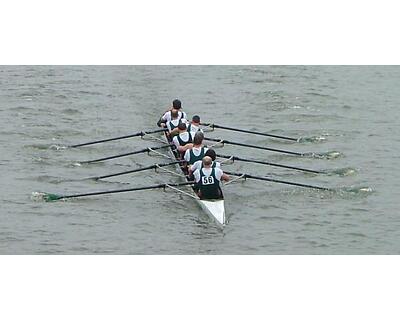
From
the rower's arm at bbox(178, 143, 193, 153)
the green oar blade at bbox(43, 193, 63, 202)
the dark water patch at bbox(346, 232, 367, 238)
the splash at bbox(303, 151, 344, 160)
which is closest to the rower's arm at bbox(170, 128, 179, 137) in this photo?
the rower's arm at bbox(178, 143, 193, 153)

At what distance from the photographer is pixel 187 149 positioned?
17672 mm

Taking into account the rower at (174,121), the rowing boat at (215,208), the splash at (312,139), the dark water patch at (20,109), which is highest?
the dark water patch at (20,109)

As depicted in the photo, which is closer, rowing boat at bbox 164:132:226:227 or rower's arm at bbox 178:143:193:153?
rowing boat at bbox 164:132:226:227

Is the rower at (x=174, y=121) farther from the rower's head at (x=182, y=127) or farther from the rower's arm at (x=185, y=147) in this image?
the rower's arm at (x=185, y=147)

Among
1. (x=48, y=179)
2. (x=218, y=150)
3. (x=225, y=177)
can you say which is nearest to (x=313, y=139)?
(x=218, y=150)

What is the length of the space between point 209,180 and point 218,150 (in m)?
3.79

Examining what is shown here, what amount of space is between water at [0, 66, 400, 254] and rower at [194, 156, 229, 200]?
403 mm

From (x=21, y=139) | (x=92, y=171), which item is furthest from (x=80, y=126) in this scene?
(x=92, y=171)

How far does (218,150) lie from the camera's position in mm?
19922

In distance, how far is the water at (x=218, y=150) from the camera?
50.4 ft

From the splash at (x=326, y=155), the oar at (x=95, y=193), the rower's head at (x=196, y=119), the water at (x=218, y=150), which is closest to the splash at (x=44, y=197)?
the oar at (x=95, y=193)

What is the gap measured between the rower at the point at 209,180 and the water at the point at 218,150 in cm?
40

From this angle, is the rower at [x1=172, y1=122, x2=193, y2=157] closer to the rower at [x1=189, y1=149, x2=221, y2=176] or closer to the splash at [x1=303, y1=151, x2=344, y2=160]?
the rower at [x1=189, y1=149, x2=221, y2=176]

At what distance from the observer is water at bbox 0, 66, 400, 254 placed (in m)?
15.4
